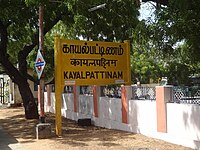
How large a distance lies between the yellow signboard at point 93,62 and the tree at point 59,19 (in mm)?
1101

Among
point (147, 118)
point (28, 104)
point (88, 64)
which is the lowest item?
point (147, 118)

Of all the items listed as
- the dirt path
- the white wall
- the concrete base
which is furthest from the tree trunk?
the concrete base

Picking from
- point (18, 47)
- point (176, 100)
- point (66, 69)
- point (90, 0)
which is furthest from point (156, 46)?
point (18, 47)

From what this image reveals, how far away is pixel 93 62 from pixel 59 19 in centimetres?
391

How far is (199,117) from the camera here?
958cm

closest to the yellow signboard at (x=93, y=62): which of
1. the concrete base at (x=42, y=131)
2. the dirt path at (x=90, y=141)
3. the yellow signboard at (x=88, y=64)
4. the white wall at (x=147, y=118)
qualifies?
the yellow signboard at (x=88, y=64)

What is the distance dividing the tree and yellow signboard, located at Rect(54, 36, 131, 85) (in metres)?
1.10

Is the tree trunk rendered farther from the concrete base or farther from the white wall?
the concrete base

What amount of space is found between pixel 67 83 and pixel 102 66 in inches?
66.6

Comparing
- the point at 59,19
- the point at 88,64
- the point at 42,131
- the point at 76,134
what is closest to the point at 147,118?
the point at 76,134

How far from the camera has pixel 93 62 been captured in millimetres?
14242

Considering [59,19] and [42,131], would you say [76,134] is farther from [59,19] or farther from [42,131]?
[59,19]

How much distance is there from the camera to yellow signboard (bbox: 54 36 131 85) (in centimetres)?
1362

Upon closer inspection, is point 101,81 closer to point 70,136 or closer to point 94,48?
point 94,48
